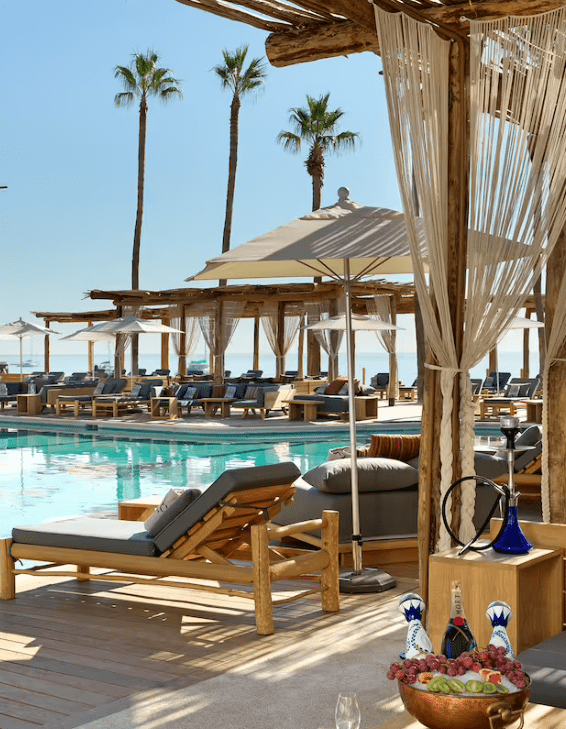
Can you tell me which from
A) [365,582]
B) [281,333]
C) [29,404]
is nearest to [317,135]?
[281,333]

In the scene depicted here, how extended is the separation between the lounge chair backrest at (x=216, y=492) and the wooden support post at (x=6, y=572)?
93cm

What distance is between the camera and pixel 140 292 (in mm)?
23141

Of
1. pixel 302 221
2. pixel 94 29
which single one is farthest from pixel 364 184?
pixel 302 221

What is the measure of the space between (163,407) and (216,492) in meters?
15.2

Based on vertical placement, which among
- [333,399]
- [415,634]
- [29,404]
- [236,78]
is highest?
[236,78]

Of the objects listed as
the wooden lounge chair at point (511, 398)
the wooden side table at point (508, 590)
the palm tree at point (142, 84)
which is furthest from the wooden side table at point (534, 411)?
the palm tree at point (142, 84)

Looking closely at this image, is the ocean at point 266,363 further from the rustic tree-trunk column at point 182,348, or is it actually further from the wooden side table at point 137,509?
the wooden side table at point 137,509

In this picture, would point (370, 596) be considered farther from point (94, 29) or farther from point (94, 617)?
point (94, 29)

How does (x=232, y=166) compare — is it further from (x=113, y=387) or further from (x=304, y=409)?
(x=304, y=409)

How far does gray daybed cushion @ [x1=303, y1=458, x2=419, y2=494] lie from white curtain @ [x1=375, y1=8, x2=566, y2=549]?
1550 mm

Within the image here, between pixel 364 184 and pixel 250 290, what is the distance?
55.7 meters

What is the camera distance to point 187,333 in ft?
84.5

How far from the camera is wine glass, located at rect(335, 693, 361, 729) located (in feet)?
6.88

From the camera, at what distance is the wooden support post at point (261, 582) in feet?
16.1
